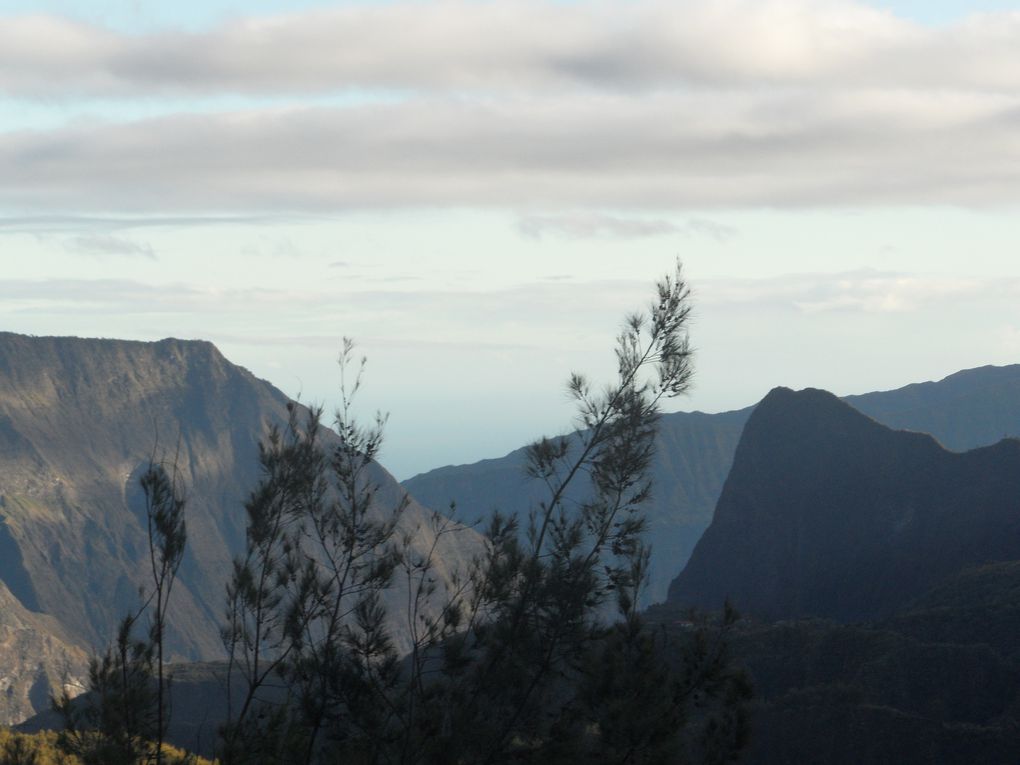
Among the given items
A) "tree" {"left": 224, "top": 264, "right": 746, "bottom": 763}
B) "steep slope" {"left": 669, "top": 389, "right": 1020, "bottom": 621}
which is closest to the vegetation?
"tree" {"left": 224, "top": 264, "right": 746, "bottom": 763}

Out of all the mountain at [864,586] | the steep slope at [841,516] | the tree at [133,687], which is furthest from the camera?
the steep slope at [841,516]

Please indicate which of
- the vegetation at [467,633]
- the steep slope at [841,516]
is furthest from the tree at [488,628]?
the steep slope at [841,516]

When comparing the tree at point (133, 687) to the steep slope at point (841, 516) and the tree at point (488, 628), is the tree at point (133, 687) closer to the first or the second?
the tree at point (488, 628)

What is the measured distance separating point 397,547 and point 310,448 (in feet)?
7.00

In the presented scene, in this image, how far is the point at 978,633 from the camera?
222 ft

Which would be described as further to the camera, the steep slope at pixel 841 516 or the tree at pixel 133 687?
the steep slope at pixel 841 516

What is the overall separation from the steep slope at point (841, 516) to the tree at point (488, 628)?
255 ft

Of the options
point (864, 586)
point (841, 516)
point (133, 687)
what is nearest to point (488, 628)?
point (133, 687)

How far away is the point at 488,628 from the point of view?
2080 cm

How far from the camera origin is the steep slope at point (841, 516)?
11325cm

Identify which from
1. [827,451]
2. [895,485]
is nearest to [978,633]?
[895,485]

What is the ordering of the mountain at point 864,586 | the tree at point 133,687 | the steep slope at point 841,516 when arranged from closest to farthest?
1. the tree at point 133,687
2. the mountain at point 864,586
3. the steep slope at point 841,516

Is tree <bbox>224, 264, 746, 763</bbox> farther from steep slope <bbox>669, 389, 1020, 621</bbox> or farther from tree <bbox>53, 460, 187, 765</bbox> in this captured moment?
steep slope <bbox>669, 389, 1020, 621</bbox>

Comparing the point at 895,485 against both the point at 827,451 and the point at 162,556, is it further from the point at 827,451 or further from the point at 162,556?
the point at 162,556
